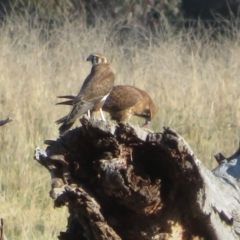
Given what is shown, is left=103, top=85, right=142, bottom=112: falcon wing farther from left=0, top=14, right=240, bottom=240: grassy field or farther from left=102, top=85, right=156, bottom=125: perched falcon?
left=0, top=14, right=240, bottom=240: grassy field

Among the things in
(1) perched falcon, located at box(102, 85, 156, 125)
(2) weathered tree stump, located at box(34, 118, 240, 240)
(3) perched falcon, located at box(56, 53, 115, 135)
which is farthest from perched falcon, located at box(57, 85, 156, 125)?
(2) weathered tree stump, located at box(34, 118, 240, 240)

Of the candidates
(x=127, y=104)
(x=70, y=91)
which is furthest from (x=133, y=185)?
(x=70, y=91)

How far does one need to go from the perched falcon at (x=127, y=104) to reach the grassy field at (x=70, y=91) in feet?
0.56

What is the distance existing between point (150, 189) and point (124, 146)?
139 mm

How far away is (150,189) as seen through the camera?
2268 mm

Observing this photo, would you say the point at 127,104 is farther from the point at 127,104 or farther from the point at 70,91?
the point at 70,91

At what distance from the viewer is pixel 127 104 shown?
23.9 ft

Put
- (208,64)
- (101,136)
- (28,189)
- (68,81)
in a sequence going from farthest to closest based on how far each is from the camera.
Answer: (208,64), (68,81), (28,189), (101,136)

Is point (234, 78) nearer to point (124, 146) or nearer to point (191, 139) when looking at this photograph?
point (191, 139)

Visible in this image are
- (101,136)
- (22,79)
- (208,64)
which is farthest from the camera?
(208,64)

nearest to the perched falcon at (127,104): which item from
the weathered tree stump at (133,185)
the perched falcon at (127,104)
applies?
the perched falcon at (127,104)

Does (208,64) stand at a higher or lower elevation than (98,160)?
lower

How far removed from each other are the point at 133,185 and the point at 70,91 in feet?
18.7

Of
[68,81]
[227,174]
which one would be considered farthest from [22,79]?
[227,174]
